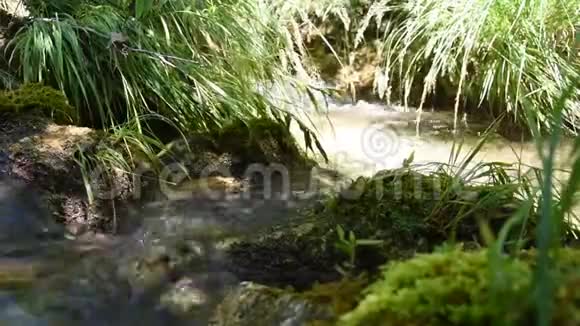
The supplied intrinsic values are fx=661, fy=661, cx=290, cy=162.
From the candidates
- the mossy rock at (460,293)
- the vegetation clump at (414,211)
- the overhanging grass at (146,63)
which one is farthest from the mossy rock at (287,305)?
the overhanging grass at (146,63)

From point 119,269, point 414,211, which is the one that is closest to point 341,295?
point 414,211

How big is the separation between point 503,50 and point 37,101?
2331mm

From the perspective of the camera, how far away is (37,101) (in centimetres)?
242

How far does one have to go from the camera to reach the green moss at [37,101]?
2385 millimetres

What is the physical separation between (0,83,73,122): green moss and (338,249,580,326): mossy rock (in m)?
1.85

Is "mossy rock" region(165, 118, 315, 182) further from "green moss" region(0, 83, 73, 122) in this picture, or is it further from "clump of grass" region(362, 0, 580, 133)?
"clump of grass" region(362, 0, 580, 133)

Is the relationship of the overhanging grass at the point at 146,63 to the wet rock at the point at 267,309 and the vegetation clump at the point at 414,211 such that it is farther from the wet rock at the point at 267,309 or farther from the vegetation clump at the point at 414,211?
the wet rock at the point at 267,309

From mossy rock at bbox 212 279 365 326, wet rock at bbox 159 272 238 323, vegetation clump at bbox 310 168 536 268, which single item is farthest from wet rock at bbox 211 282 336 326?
vegetation clump at bbox 310 168 536 268

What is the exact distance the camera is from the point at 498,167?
75.2 inches

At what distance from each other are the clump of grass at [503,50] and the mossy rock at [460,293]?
253 cm

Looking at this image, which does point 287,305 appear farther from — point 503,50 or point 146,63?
point 503,50

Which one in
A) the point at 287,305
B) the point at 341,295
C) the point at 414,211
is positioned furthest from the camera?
the point at 414,211

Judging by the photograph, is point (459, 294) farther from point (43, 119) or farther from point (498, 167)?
point (43, 119)

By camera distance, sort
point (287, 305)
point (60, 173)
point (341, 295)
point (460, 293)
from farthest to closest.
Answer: point (60, 173), point (287, 305), point (341, 295), point (460, 293)
